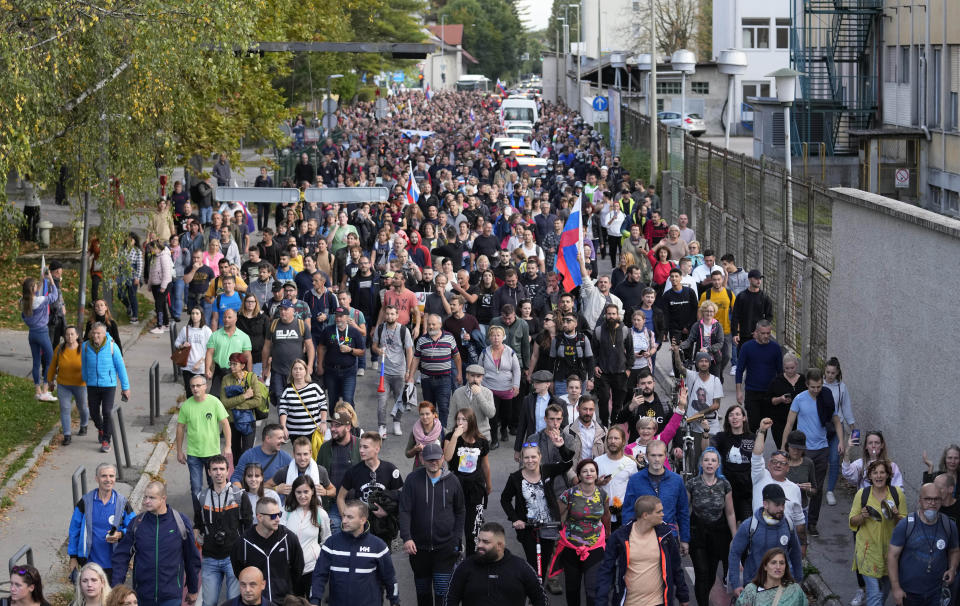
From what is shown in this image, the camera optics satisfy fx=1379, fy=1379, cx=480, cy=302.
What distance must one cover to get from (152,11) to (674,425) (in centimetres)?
902

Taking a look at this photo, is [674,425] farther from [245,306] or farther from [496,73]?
[496,73]

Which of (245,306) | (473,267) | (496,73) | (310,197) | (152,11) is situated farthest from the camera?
(496,73)

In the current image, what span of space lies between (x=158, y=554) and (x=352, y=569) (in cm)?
170

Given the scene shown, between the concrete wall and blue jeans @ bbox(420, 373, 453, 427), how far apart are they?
4.62 meters

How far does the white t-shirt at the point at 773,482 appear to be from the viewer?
10297mm

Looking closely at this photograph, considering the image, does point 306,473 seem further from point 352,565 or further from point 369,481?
point 352,565

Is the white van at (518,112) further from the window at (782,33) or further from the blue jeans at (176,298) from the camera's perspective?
the blue jeans at (176,298)

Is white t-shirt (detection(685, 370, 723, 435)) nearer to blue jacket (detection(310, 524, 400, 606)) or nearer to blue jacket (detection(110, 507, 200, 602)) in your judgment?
blue jacket (detection(310, 524, 400, 606))

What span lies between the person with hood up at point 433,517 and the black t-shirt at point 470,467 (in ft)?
3.12

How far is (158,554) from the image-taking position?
33.0 feet

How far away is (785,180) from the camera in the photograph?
732 inches

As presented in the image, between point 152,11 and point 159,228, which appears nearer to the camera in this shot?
point 152,11

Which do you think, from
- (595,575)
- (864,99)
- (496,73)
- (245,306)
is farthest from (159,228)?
(496,73)

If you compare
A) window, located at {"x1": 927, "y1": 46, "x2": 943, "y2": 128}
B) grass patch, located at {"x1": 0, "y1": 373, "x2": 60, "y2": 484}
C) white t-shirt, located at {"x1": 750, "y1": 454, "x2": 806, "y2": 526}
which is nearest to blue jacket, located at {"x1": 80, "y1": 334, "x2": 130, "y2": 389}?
grass patch, located at {"x1": 0, "y1": 373, "x2": 60, "y2": 484}
